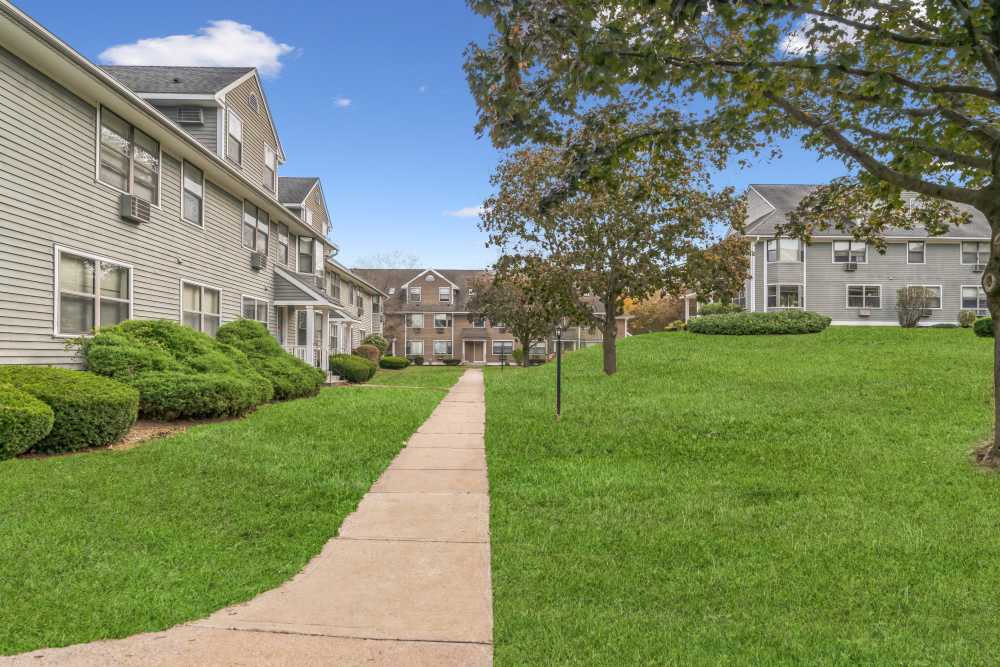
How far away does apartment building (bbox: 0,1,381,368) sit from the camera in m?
9.33

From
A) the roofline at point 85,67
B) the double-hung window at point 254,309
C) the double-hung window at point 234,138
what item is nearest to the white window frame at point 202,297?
the double-hung window at point 254,309

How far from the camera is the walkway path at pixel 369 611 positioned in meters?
3.10

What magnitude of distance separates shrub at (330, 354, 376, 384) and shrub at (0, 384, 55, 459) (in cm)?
1630

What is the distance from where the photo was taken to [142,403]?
10.1 meters

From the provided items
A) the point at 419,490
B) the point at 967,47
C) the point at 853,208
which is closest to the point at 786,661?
the point at 419,490

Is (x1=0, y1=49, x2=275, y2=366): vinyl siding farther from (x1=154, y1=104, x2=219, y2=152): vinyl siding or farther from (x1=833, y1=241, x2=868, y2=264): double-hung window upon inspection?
(x1=833, y1=241, x2=868, y2=264): double-hung window

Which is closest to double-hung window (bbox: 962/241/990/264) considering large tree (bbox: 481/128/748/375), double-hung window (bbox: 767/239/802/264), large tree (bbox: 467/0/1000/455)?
double-hung window (bbox: 767/239/802/264)

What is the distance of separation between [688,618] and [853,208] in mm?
8233

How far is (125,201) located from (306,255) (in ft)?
40.7

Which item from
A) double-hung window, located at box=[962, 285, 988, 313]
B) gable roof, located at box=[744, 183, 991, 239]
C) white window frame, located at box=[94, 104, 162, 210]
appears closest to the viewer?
white window frame, located at box=[94, 104, 162, 210]

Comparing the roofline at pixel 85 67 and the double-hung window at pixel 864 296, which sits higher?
the roofline at pixel 85 67

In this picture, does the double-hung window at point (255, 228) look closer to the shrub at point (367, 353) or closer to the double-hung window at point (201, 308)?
the double-hung window at point (201, 308)

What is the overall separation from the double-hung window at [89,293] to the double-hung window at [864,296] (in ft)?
109

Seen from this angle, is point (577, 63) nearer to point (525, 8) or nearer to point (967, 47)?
point (525, 8)
